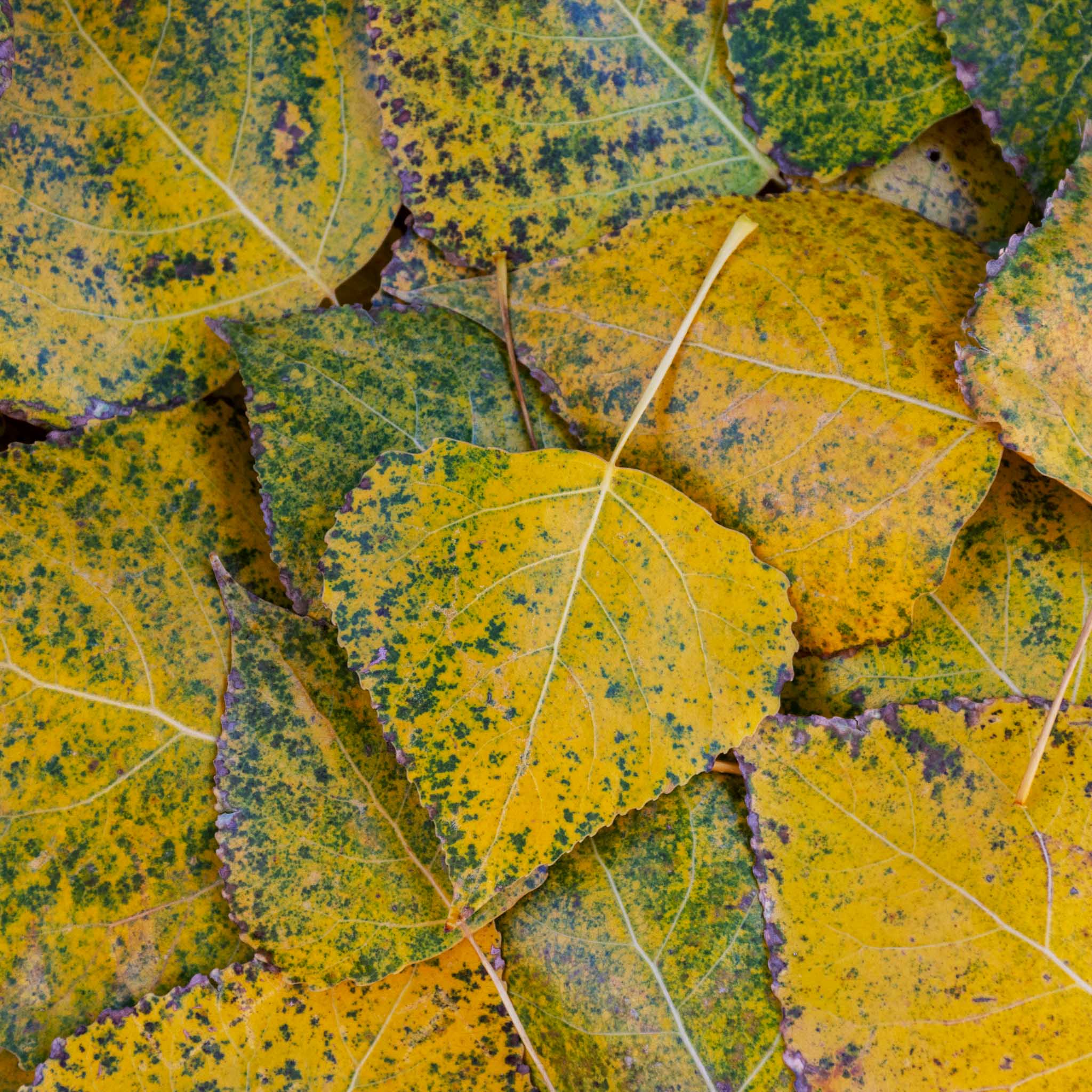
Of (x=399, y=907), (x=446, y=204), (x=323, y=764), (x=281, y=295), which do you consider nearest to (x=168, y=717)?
(x=323, y=764)

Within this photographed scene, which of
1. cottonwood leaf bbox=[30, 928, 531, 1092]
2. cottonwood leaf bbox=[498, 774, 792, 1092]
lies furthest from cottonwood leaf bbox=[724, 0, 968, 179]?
cottonwood leaf bbox=[30, 928, 531, 1092]

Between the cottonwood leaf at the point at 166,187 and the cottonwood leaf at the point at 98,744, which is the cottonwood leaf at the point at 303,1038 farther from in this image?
the cottonwood leaf at the point at 166,187

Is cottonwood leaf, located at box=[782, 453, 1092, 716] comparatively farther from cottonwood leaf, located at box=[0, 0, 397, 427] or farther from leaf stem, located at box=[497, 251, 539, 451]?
cottonwood leaf, located at box=[0, 0, 397, 427]

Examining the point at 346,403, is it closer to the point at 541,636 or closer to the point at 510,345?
the point at 510,345

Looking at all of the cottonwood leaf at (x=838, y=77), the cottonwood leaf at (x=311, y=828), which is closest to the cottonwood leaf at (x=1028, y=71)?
the cottonwood leaf at (x=838, y=77)

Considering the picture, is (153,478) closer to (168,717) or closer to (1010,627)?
(168,717)

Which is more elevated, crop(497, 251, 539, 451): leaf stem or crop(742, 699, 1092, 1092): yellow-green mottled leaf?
crop(497, 251, 539, 451): leaf stem
